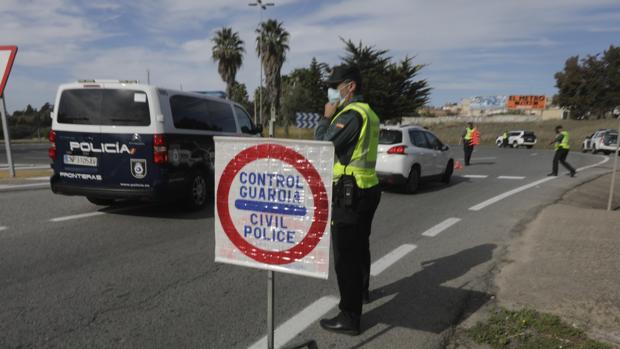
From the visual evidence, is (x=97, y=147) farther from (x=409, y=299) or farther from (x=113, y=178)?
(x=409, y=299)

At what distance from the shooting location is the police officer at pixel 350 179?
311 centimetres

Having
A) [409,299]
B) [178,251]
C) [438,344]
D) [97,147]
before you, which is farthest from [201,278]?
[97,147]

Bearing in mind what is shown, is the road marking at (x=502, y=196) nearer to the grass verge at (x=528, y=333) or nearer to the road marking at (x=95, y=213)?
the grass verge at (x=528, y=333)

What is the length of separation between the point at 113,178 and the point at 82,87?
1465mm

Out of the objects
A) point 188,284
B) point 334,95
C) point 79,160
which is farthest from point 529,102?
point 188,284

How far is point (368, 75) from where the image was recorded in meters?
37.8

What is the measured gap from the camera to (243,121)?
9.21 m

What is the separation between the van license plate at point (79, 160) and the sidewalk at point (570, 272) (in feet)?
18.7

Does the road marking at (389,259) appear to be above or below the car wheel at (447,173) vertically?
below

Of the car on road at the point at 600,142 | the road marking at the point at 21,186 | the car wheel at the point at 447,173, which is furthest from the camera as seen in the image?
the car on road at the point at 600,142

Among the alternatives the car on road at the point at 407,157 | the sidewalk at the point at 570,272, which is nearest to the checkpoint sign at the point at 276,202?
the sidewalk at the point at 570,272

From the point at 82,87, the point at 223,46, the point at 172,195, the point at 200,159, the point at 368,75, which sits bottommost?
the point at 172,195

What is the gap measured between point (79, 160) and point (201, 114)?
6.66 feet

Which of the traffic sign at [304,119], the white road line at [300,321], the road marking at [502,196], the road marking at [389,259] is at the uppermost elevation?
the traffic sign at [304,119]
